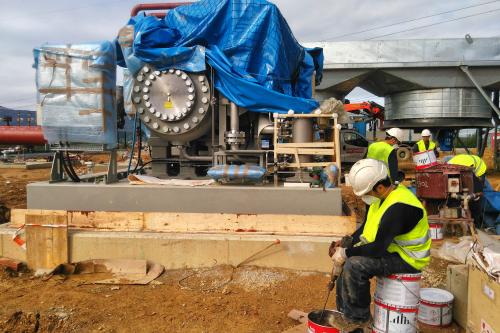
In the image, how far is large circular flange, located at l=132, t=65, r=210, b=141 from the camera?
248 inches

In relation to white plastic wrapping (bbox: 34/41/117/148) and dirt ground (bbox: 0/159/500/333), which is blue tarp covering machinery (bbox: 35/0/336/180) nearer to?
white plastic wrapping (bbox: 34/41/117/148)

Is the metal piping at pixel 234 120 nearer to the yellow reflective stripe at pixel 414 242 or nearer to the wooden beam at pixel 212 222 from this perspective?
the wooden beam at pixel 212 222

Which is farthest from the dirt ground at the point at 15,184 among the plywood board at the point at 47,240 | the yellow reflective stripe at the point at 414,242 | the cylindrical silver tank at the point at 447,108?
the cylindrical silver tank at the point at 447,108

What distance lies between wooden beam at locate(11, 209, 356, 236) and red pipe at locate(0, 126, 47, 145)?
622 inches

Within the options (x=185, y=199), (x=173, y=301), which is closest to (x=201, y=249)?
(x=185, y=199)

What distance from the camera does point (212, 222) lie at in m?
5.52

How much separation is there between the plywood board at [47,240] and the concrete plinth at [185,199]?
44 centimetres

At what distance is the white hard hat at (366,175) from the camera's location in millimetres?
3211

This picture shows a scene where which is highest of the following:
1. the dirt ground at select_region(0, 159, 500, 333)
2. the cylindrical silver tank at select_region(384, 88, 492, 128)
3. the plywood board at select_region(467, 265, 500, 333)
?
the cylindrical silver tank at select_region(384, 88, 492, 128)

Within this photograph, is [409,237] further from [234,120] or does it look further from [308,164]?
[234,120]

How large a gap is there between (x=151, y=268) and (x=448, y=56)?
12943 mm

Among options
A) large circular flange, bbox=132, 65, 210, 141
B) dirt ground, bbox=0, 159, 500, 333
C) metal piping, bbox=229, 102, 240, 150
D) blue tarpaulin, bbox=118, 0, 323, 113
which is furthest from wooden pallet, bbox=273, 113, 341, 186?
dirt ground, bbox=0, 159, 500, 333

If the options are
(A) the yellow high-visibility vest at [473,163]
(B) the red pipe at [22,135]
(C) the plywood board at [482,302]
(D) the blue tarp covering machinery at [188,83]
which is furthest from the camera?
(B) the red pipe at [22,135]

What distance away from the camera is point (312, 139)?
6293mm
